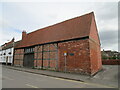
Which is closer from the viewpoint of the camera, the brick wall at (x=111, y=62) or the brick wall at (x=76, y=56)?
the brick wall at (x=76, y=56)

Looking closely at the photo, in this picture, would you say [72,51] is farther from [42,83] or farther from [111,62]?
[111,62]

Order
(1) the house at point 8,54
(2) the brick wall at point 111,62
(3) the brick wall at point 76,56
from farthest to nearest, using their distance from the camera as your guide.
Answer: (1) the house at point 8,54
(2) the brick wall at point 111,62
(3) the brick wall at point 76,56

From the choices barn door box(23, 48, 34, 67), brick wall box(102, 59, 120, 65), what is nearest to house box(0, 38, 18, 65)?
barn door box(23, 48, 34, 67)

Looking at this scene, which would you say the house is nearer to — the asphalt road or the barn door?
the barn door

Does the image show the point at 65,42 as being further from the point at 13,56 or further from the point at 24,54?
the point at 13,56

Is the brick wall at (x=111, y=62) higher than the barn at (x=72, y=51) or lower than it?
lower

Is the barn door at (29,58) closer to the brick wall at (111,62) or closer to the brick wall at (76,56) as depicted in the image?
the brick wall at (76,56)

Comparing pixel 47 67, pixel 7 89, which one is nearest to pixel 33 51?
pixel 47 67

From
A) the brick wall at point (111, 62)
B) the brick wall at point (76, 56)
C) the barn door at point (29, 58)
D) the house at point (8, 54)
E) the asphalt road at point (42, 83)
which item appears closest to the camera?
the asphalt road at point (42, 83)

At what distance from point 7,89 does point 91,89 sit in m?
5.09

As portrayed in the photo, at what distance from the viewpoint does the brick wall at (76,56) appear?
10.3 metres

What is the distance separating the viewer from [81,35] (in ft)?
37.0

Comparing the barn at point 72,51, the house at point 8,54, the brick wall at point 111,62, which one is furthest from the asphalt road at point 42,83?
the brick wall at point 111,62

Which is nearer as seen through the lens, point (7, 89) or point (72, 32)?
point (7, 89)
